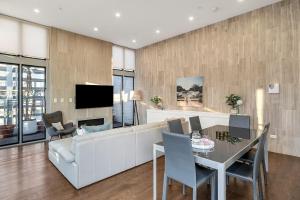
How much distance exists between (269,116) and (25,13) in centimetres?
705

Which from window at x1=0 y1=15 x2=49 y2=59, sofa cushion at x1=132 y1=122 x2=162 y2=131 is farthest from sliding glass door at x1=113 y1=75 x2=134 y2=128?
sofa cushion at x1=132 y1=122 x2=162 y2=131

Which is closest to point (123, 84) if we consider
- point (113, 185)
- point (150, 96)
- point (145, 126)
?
point (150, 96)

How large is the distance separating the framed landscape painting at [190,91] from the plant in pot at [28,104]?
4854 millimetres

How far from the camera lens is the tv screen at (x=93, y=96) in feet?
20.8

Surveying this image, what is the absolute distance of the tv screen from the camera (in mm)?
6352

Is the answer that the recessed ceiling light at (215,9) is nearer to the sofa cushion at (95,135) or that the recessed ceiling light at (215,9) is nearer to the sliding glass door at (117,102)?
the sofa cushion at (95,135)

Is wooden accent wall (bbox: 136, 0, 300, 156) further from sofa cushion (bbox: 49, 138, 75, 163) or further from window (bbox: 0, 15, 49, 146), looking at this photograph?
window (bbox: 0, 15, 49, 146)

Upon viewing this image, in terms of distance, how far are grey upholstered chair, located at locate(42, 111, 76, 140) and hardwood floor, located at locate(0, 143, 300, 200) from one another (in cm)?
131

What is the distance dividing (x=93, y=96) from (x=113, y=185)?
4391mm

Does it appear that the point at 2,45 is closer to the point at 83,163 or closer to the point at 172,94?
the point at 83,163

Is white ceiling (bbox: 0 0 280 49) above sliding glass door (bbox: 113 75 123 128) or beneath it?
above

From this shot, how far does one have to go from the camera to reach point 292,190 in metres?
2.71

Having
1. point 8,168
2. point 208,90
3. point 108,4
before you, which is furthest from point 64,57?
point 208,90

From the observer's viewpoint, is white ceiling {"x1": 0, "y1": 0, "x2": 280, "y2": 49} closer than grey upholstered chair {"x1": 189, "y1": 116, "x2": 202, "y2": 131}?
No
